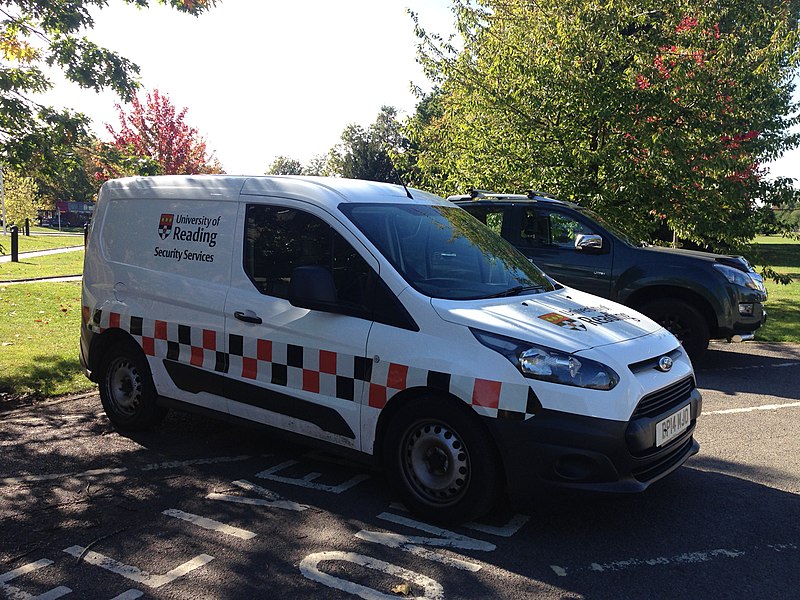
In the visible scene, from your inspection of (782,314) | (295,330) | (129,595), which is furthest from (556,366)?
(782,314)

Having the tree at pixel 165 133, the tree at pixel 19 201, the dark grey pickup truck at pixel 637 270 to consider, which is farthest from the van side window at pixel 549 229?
the tree at pixel 19 201

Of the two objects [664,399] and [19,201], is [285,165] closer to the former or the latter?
[19,201]

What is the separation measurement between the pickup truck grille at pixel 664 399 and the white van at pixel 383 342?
0.05 ft

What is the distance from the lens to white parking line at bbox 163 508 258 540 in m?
3.71

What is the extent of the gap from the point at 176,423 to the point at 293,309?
2148 millimetres

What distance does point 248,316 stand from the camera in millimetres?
4531

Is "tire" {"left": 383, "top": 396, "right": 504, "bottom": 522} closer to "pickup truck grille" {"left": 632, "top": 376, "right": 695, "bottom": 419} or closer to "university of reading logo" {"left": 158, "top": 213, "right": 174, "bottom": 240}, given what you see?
"pickup truck grille" {"left": 632, "top": 376, "right": 695, "bottom": 419}

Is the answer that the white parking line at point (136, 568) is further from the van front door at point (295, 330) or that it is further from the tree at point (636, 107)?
the tree at point (636, 107)

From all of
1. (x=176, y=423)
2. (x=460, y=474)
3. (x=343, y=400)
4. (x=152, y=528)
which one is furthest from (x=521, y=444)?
(x=176, y=423)

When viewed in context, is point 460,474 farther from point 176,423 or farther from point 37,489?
point 176,423

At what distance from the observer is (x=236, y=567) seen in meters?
3.36

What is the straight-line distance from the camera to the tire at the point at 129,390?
17.5 feet

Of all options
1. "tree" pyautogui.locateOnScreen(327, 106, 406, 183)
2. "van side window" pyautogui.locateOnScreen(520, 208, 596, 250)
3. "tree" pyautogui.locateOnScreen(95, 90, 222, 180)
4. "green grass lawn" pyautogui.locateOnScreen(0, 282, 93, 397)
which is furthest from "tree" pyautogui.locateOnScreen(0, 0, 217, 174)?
"tree" pyautogui.locateOnScreen(327, 106, 406, 183)

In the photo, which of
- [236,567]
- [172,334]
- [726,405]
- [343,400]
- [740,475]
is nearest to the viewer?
[236,567]
